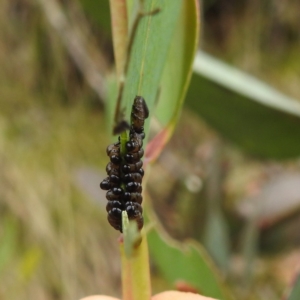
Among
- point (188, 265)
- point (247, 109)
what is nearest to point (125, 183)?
point (188, 265)

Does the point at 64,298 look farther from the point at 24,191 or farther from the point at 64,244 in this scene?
the point at 24,191

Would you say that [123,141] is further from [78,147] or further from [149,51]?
[78,147]

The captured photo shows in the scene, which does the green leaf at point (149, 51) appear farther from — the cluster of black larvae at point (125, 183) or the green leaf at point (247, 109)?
the green leaf at point (247, 109)

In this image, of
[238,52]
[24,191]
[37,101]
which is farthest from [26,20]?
[238,52]

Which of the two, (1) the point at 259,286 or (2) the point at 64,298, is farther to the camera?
(2) the point at 64,298

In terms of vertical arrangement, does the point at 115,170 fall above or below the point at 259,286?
below

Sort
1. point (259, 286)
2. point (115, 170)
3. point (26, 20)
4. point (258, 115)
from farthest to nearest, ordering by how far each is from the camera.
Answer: point (26, 20) < point (259, 286) < point (258, 115) < point (115, 170)

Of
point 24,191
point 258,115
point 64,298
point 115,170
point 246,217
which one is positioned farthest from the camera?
point 24,191

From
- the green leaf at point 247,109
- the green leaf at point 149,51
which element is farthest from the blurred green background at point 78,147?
the green leaf at point 149,51
